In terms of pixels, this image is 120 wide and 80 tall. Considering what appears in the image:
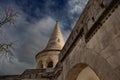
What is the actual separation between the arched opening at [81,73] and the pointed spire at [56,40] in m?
9.07

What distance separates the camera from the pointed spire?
1637cm

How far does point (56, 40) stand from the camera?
57.1ft

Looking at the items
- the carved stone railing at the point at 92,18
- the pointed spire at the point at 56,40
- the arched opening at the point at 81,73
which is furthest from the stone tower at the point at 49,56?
the carved stone railing at the point at 92,18

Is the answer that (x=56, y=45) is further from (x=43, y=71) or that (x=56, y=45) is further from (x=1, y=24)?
(x=1, y=24)

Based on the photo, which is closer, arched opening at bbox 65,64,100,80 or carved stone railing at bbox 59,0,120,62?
carved stone railing at bbox 59,0,120,62

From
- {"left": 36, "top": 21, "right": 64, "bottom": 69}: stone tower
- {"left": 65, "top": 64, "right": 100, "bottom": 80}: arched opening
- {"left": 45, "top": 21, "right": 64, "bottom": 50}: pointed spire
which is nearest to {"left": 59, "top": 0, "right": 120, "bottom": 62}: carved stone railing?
{"left": 65, "top": 64, "right": 100, "bottom": 80}: arched opening

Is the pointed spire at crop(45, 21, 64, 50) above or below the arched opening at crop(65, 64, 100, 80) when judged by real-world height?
above

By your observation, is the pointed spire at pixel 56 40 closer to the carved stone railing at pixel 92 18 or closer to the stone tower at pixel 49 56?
the stone tower at pixel 49 56

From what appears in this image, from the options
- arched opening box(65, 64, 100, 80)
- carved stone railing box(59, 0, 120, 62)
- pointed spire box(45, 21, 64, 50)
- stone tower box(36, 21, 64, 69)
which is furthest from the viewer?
pointed spire box(45, 21, 64, 50)

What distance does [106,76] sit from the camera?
4125mm

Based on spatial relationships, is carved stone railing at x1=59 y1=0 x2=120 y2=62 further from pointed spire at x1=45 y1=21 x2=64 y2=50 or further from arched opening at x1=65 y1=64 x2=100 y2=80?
pointed spire at x1=45 y1=21 x2=64 y2=50

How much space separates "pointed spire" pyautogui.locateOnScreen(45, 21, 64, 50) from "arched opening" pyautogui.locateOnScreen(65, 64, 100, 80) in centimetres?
907

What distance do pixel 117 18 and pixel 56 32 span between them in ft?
47.6

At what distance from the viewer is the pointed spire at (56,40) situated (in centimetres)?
1637
